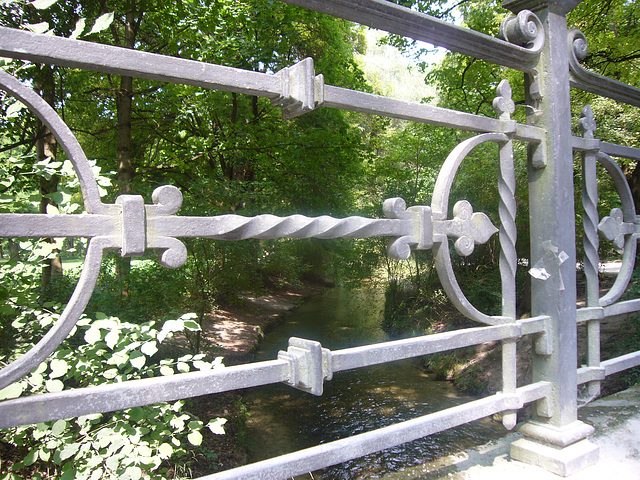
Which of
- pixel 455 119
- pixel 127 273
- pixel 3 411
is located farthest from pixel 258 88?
pixel 127 273

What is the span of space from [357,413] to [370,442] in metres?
5.55

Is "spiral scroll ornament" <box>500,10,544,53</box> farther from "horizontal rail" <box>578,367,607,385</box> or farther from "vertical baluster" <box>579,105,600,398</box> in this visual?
"horizontal rail" <box>578,367,607,385</box>

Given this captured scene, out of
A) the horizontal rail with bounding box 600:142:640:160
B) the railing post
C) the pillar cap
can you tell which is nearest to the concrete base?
the railing post

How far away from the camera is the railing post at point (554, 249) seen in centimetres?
215

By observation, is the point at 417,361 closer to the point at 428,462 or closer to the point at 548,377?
the point at 428,462

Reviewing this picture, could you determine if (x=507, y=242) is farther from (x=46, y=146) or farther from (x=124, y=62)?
(x=46, y=146)

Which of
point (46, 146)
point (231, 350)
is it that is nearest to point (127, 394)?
point (46, 146)

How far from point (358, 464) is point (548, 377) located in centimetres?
383

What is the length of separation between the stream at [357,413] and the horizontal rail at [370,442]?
3626mm

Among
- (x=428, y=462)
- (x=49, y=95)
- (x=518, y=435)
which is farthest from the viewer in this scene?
(x=49, y=95)

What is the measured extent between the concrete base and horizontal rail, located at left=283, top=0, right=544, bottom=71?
181 cm

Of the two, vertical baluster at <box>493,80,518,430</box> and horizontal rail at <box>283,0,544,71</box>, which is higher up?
horizontal rail at <box>283,0,544,71</box>

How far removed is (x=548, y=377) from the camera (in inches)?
86.4

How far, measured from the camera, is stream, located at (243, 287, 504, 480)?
552cm
